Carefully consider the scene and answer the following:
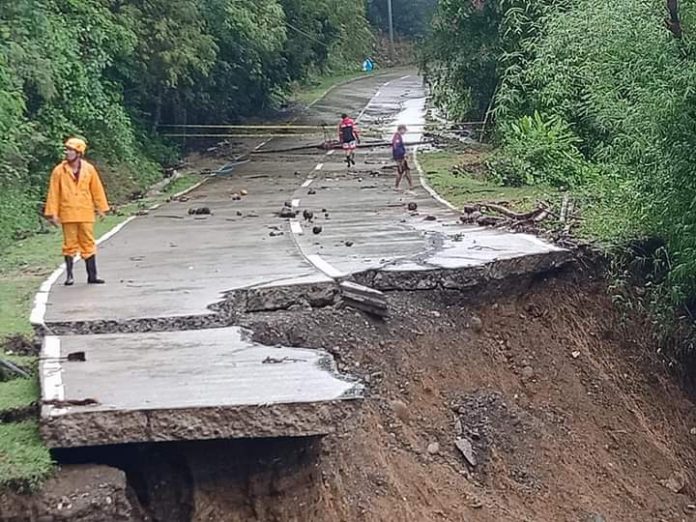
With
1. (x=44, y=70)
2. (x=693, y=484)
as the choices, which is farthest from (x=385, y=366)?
(x=44, y=70)

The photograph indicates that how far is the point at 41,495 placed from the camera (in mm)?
6859

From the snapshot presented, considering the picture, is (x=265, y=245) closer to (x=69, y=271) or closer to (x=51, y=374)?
(x=69, y=271)

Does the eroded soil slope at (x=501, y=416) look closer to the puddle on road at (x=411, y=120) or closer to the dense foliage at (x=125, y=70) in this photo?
the dense foliage at (x=125, y=70)

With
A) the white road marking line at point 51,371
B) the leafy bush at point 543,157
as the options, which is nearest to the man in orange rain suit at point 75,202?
the white road marking line at point 51,371

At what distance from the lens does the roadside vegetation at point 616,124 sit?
13.1 meters

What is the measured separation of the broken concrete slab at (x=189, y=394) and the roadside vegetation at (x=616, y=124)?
19.9ft

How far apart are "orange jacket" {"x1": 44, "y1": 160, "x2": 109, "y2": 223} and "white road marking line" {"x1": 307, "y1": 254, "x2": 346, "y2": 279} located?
2503 mm

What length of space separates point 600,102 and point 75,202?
7.79 metres

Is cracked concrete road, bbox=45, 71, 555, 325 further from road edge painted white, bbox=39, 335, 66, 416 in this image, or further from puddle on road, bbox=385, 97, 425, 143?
puddle on road, bbox=385, 97, 425, 143

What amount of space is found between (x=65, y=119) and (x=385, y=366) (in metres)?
15.2

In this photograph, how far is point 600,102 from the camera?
16.1m

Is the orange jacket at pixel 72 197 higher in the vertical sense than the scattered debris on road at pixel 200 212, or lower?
higher

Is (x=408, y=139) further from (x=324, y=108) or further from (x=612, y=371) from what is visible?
(x=612, y=371)

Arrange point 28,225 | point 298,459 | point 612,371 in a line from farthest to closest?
point 28,225 → point 612,371 → point 298,459
